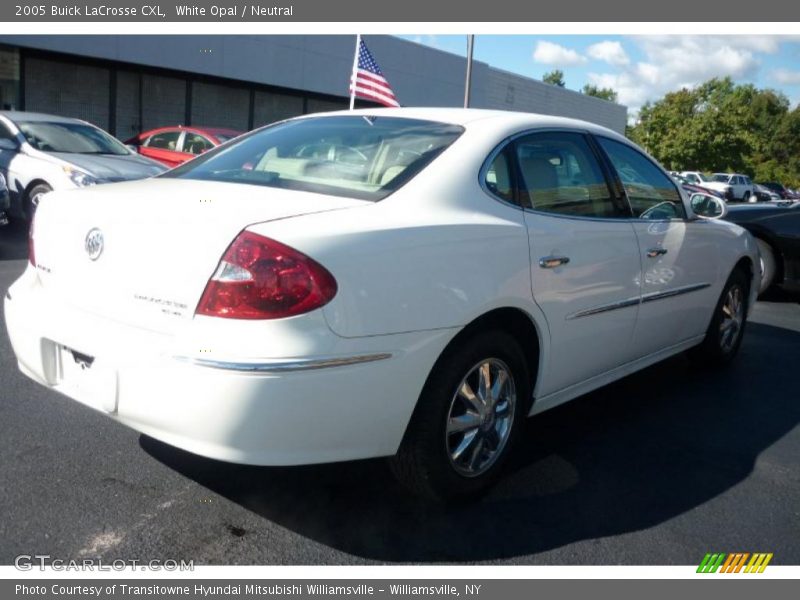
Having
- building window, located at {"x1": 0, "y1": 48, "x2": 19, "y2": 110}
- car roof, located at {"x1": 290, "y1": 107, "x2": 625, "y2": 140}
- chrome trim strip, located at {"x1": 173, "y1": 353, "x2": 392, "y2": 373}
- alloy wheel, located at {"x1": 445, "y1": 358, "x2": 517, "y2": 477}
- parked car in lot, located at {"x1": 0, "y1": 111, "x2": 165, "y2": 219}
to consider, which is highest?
building window, located at {"x1": 0, "y1": 48, "x2": 19, "y2": 110}

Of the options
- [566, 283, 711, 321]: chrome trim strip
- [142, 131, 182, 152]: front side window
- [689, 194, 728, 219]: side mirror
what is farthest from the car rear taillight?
[142, 131, 182, 152]: front side window

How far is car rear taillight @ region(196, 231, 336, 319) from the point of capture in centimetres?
262

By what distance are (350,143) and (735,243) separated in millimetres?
3034

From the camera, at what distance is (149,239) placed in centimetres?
282

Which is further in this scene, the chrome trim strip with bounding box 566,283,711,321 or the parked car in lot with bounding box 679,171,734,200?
the parked car in lot with bounding box 679,171,734,200

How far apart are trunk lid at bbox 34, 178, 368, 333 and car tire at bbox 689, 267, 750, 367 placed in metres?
3.33

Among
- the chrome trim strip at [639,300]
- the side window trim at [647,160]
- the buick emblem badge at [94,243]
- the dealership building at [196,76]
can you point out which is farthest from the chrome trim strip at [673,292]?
the dealership building at [196,76]

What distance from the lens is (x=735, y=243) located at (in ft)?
17.7

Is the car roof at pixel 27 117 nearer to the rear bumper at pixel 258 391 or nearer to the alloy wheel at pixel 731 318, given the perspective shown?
the rear bumper at pixel 258 391

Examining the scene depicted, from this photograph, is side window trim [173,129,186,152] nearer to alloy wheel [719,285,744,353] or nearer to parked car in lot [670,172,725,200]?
parked car in lot [670,172,725,200]

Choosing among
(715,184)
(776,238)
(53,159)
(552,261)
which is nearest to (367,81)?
(53,159)

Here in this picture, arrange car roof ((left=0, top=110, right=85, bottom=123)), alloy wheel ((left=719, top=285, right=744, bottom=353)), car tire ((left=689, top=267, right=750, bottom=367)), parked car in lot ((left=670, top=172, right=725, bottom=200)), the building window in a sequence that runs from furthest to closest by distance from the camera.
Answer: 1. the building window
2. car roof ((left=0, top=110, right=85, bottom=123))
3. parked car in lot ((left=670, top=172, right=725, bottom=200))
4. alloy wheel ((left=719, top=285, right=744, bottom=353))
5. car tire ((left=689, top=267, right=750, bottom=367))
